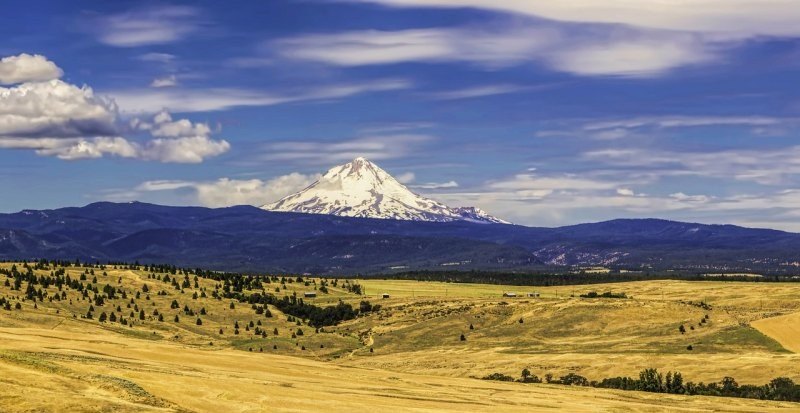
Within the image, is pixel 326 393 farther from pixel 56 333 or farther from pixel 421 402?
pixel 56 333

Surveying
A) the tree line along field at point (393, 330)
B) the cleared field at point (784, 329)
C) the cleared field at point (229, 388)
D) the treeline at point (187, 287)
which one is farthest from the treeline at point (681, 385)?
the treeline at point (187, 287)

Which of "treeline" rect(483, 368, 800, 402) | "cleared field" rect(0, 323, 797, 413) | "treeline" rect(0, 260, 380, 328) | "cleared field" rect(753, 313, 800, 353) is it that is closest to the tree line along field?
"treeline" rect(0, 260, 380, 328)

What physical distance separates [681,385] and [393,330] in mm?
64241

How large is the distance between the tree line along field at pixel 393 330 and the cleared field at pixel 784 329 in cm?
146

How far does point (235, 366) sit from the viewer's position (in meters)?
83.6

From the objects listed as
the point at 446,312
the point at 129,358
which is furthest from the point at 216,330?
the point at 129,358

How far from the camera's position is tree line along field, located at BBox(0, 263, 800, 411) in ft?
328

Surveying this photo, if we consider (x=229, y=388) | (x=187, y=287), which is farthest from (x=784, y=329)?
(x=187, y=287)

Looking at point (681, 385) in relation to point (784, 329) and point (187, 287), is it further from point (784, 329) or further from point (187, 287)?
point (187, 287)

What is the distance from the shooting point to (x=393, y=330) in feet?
495

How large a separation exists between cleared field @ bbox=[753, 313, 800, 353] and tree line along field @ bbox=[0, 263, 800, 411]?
1.46 metres

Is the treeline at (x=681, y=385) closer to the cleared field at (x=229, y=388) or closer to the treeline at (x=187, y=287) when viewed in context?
the cleared field at (x=229, y=388)

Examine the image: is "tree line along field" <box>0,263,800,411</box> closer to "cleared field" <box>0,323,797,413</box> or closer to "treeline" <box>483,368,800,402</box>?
"cleared field" <box>0,323,797,413</box>

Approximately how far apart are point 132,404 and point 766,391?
60.5 metres
